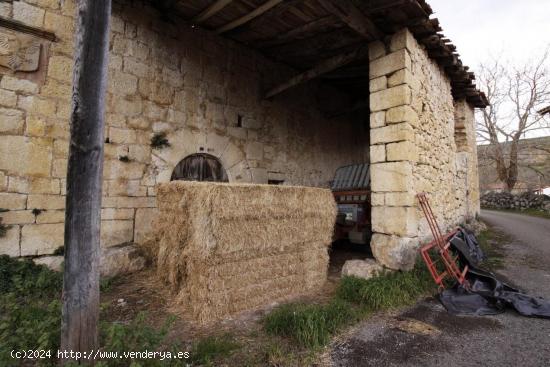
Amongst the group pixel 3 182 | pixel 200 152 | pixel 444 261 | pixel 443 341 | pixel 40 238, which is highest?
pixel 200 152

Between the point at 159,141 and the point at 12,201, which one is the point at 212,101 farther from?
the point at 12,201

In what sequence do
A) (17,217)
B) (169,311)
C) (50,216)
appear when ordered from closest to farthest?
(169,311) < (17,217) < (50,216)

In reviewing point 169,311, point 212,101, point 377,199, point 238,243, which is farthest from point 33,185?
point 377,199

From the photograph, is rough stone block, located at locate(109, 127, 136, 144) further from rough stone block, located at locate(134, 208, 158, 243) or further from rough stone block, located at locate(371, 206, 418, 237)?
rough stone block, located at locate(371, 206, 418, 237)

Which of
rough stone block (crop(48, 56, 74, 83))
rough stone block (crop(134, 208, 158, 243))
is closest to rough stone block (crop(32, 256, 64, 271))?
rough stone block (crop(134, 208, 158, 243))

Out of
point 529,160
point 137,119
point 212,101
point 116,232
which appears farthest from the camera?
point 529,160

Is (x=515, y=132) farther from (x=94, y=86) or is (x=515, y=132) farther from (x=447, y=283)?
(x=94, y=86)

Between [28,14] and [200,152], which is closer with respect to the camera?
[28,14]

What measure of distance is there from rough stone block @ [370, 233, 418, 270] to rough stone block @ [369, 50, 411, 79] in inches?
89.3

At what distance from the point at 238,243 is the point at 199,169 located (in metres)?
2.44

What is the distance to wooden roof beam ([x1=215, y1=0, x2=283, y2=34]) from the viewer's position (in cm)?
383

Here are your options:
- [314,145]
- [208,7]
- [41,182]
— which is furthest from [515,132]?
[41,182]

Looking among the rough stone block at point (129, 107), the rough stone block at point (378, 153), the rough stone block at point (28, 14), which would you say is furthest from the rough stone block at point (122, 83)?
the rough stone block at point (378, 153)

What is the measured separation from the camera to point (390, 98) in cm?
392
